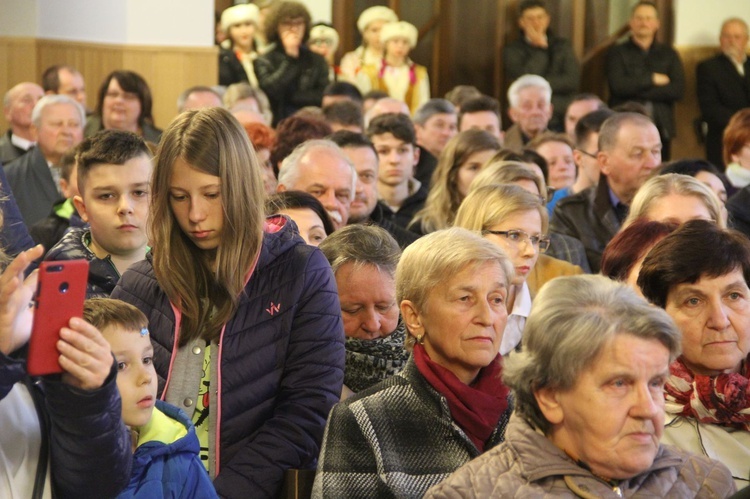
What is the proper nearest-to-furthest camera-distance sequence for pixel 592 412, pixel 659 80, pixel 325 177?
pixel 592 412
pixel 325 177
pixel 659 80

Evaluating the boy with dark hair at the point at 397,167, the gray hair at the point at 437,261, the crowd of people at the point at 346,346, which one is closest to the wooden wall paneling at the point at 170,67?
the boy with dark hair at the point at 397,167

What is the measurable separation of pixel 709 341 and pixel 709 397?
0.13 meters

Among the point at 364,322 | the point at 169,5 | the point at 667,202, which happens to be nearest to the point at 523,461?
the point at 364,322

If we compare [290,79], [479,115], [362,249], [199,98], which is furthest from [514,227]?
[290,79]

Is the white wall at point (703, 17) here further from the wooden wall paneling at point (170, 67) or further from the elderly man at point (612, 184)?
the elderly man at point (612, 184)

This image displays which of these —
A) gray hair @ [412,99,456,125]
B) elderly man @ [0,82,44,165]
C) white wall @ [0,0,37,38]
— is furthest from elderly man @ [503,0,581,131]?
elderly man @ [0,82,44,165]

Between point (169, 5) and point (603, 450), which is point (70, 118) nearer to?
point (169, 5)

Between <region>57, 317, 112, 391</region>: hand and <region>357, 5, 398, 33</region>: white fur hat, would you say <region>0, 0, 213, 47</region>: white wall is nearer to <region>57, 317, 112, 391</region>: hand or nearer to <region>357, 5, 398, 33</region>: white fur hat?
<region>357, 5, 398, 33</region>: white fur hat

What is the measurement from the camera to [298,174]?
16.6 ft

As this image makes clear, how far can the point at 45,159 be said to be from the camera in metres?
7.16

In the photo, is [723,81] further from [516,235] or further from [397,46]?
[516,235]

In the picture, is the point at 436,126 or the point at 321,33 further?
the point at 321,33

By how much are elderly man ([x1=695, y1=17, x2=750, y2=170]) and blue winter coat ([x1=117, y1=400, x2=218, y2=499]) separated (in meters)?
11.2

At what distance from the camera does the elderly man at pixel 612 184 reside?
247 inches
